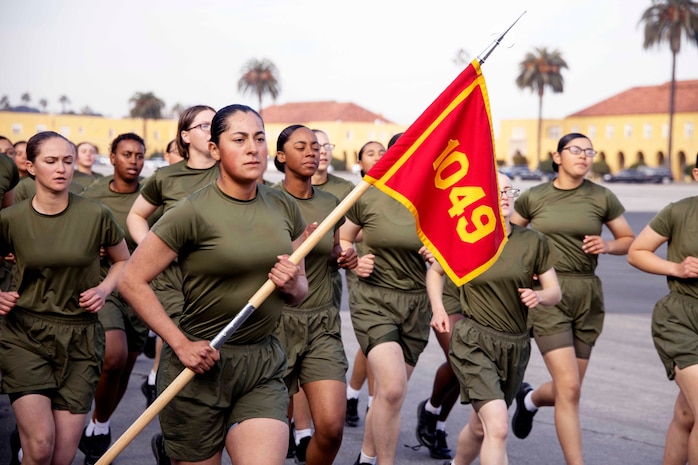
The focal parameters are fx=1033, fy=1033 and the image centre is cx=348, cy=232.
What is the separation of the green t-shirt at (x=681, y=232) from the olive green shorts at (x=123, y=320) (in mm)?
3710

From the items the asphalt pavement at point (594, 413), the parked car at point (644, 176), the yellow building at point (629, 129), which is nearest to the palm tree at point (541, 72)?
the yellow building at point (629, 129)

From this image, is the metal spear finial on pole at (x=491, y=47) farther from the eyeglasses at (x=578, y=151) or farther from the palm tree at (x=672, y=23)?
the palm tree at (x=672, y=23)

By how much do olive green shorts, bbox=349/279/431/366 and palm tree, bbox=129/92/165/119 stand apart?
121 metres

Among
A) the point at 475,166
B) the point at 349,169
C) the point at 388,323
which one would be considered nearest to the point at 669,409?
the point at 388,323

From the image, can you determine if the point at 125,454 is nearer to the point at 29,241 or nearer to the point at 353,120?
the point at 29,241

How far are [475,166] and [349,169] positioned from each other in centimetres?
10127

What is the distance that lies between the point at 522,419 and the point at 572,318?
0.97 meters

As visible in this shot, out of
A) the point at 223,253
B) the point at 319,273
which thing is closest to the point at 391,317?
the point at 319,273

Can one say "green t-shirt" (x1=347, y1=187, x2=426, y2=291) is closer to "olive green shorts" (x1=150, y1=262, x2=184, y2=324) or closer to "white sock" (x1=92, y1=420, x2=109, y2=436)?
"olive green shorts" (x1=150, y1=262, x2=184, y2=324)

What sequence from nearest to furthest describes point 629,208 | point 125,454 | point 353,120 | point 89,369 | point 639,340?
point 89,369
point 125,454
point 639,340
point 629,208
point 353,120

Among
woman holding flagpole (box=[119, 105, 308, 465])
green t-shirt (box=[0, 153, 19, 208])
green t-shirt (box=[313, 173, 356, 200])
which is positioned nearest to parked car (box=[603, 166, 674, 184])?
green t-shirt (box=[313, 173, 356, 200])

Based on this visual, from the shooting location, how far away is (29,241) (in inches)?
228

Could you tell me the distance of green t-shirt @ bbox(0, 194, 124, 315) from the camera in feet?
19.0

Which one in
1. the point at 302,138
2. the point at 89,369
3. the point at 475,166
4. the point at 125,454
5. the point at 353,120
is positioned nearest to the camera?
A: the point at 475,166
